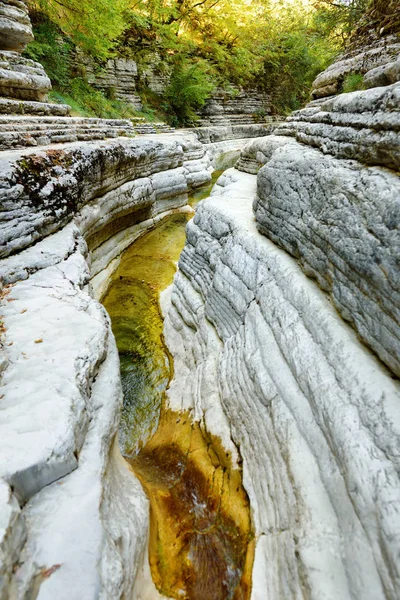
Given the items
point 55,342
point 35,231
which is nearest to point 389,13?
point 35,231

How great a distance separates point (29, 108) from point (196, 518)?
376 inches

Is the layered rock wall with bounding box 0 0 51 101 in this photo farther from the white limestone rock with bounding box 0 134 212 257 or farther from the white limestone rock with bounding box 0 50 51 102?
the white limestone rock with bounding box 0 134 212 257

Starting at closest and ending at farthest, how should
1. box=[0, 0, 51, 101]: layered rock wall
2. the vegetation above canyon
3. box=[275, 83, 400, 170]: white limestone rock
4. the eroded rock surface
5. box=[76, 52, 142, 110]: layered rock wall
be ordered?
box=[275, 83, 400, 170]: white limestone rock
the eroded rock surface
box=[0, 0, 51, 101]: layered rock wall
the vegetation above canyon
box=[76, 52, 142, 110]: layered rock wall

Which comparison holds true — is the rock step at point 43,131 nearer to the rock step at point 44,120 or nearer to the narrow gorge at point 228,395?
the rock step at point 44,120

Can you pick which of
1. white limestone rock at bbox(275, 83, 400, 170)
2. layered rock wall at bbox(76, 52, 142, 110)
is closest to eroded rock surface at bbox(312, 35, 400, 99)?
white limestone rock at bbox(275, 83, 400, 170)

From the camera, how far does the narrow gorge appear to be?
1901 mm

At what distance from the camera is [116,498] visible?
2.46 m

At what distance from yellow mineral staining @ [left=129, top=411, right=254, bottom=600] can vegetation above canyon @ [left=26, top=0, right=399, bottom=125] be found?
7502 mm

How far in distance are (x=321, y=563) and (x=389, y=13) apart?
8.36m

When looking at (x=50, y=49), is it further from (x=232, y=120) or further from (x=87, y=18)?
(x=232, y=120)

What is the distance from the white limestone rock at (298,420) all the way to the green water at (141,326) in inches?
18.7

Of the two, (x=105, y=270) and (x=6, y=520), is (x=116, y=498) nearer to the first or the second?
(x=6, y=520)

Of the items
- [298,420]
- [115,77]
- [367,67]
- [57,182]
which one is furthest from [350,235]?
[115,77]

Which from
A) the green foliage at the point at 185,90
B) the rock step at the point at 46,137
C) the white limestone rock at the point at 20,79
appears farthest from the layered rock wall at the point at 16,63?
the green foliage at the point at 185,90
